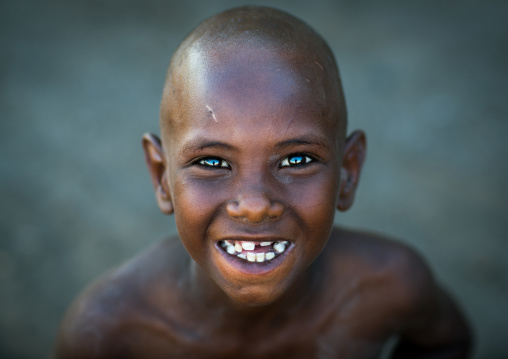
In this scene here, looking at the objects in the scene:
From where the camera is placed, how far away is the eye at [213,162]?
1278 millimetres

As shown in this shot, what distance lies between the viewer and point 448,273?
9.89 feet

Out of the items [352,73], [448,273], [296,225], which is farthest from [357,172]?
[352,73]

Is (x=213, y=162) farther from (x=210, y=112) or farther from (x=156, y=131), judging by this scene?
(x=156, y=131)

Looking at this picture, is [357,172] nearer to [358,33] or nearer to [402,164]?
[402,164]

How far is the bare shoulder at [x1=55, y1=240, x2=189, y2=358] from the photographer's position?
5.41 ft

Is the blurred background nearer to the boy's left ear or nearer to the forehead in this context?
the boy's left ear

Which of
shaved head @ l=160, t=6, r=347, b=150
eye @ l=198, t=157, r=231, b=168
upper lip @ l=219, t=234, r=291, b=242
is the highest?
shaved head @ l=160, t=6, r=347, b=150

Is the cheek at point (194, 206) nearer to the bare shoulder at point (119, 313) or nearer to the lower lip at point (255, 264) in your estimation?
the lower lip at point (255, 264)

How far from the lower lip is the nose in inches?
4.7

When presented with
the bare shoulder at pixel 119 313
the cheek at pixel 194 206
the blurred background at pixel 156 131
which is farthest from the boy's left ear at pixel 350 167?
the blurred background at pixel 156 131

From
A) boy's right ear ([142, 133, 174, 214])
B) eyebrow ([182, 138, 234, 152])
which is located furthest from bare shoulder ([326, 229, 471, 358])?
eyebrow ([182, 138, 234, 152])

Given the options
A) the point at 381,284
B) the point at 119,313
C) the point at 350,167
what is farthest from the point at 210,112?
the point at 381,284

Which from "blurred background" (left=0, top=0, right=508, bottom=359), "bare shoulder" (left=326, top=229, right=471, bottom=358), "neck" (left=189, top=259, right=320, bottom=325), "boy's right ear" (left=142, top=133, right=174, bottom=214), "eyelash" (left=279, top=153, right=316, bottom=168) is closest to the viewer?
"eyelash" (left=279, top=153, right=316, bottom=168)

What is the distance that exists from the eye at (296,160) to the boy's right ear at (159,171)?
1.10ft
